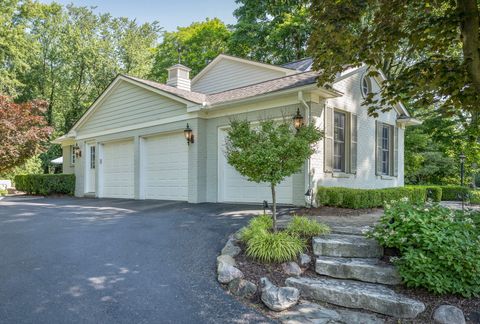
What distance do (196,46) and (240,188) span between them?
762 inches

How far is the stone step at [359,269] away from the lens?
4035 mm

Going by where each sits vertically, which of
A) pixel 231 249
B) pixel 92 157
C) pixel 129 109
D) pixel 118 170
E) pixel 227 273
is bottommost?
pixel 227 273

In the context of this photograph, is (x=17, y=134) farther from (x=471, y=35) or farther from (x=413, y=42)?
(x=471, y=35)

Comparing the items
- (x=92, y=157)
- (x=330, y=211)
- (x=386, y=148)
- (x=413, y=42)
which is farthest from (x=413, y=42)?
(x=92, y=157)

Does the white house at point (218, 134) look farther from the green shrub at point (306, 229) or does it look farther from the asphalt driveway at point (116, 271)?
the green shrub at point (306, 229)

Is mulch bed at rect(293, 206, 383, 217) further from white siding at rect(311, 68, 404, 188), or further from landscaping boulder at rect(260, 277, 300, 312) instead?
landscaping boulder at rect(260, 277, 300, 312)

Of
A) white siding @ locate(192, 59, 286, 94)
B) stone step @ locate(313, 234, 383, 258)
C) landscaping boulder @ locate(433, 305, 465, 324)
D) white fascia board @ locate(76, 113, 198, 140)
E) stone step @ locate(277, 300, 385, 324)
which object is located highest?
white siding @ locate(192, 59, 286, 94)

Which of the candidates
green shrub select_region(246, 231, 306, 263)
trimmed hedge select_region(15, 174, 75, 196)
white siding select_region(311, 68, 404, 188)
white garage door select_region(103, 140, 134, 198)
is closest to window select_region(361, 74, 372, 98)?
white siding select_region(311, 68, 404, 188)

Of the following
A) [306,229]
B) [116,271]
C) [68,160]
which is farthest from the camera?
[68,160]

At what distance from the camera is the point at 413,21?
512cm

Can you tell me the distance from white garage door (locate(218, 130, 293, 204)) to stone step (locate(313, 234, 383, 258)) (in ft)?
12.4

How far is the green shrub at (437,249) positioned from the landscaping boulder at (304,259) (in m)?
1.00

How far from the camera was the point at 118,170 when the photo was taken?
1264 centimetres

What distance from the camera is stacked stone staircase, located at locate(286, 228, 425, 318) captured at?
11.7 ft
